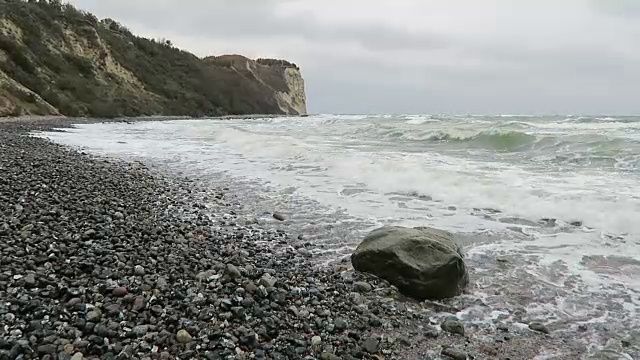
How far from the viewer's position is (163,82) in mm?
55531

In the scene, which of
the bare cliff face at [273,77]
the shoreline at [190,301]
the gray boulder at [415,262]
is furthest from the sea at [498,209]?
the bare cliff face at [273,77]

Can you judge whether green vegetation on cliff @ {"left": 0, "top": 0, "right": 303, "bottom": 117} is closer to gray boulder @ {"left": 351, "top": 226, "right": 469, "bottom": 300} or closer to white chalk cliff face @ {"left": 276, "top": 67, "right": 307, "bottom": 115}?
white chalk cliff face @ {"left": 276, "top": 67, "right": 307, "bottom": 115}

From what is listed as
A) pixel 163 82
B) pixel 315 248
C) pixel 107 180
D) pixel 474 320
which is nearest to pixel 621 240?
pixel 474 320

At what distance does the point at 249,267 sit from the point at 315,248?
1252 mm

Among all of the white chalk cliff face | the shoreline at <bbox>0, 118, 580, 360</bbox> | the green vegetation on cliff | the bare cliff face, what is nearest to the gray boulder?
the shoreline at <bbox>0, 118, 580, 360</bbox>

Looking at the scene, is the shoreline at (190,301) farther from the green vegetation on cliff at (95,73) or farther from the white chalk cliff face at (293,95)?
the white chalk cliff face at (293,95)

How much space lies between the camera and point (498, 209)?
8.08m

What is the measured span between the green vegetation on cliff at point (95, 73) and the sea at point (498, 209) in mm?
18537

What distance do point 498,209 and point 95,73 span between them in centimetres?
4031

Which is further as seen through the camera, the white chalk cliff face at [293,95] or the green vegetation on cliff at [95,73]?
the white chalk cliff face at [293,95]

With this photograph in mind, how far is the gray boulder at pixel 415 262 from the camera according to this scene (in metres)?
4.69

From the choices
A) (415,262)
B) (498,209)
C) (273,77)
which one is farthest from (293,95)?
(415,262)

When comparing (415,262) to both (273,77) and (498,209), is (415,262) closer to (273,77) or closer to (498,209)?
(498,209)

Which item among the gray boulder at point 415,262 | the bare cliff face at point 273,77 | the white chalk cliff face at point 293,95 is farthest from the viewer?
the white chalk cliff face at point 293,95
